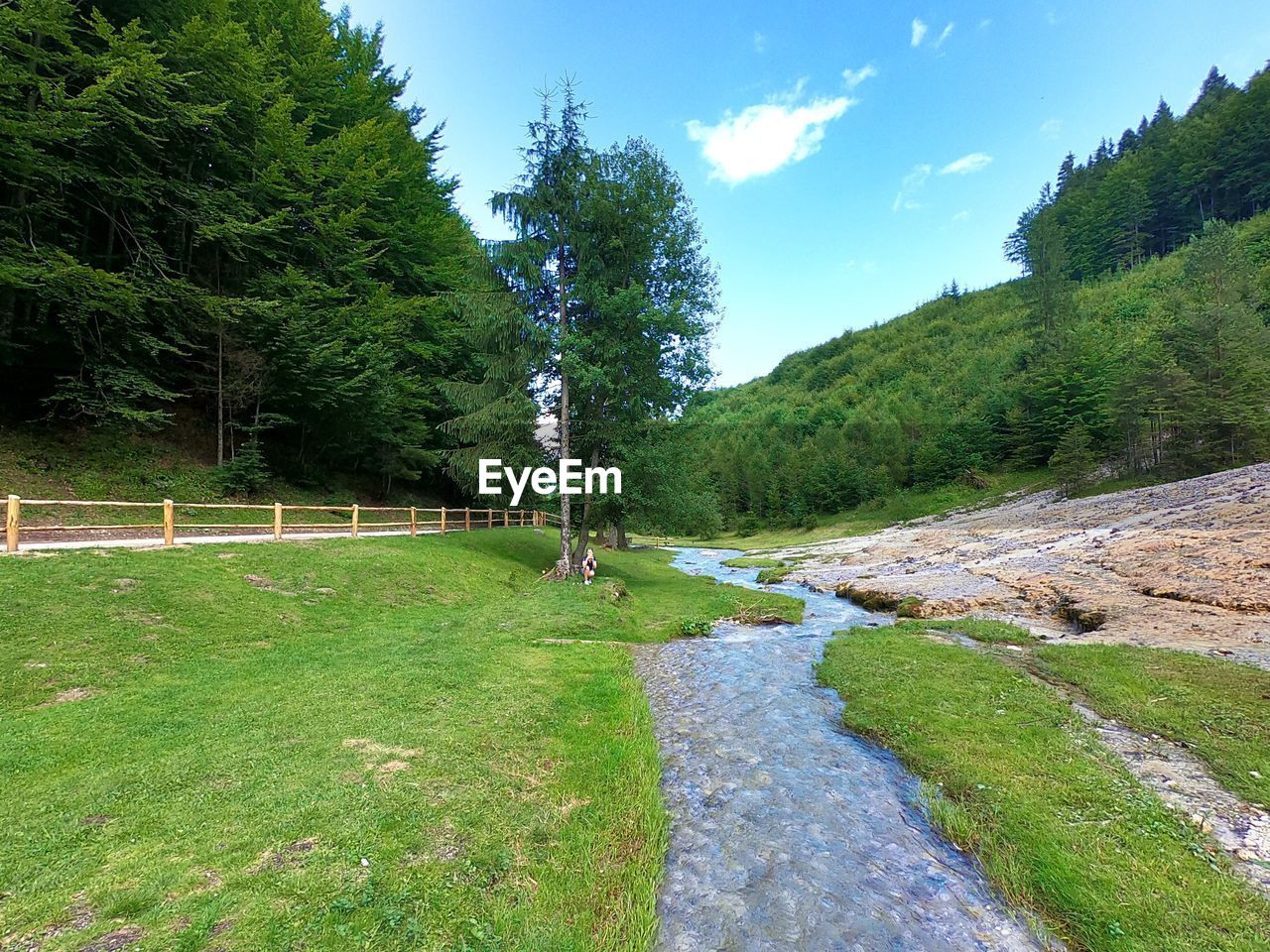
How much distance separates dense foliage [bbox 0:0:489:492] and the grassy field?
43.0 ft

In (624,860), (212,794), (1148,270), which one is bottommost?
(624,860)

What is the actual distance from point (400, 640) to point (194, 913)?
731cm

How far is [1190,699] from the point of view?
6.66 metres

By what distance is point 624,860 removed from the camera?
446 cm

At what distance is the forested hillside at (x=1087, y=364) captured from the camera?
33000 mm

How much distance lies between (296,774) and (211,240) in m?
25.8

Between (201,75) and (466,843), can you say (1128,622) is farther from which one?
(201,75)

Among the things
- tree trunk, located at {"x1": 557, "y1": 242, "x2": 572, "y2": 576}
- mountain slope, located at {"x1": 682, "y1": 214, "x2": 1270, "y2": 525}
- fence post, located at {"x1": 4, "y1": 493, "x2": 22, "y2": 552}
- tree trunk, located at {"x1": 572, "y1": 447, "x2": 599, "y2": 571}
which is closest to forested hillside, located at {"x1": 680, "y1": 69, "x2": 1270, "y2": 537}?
mountain slope, located at {"x1": 682, "y1": 214, "x2": 1270, "y2": 525}

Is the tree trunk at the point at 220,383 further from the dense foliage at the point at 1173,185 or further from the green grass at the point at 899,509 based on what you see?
the dense foliage at the point at 1173,185

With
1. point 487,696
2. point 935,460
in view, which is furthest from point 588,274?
point 935,460

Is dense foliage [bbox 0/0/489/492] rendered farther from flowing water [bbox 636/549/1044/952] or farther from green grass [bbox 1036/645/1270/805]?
green grass [bbox 1036/645/1270/805]

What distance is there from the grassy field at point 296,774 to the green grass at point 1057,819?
329 centimetres

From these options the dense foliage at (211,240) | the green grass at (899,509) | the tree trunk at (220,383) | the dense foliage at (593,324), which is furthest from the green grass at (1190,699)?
the green grass at (899,509)

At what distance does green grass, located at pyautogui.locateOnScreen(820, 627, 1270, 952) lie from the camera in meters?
3.53
